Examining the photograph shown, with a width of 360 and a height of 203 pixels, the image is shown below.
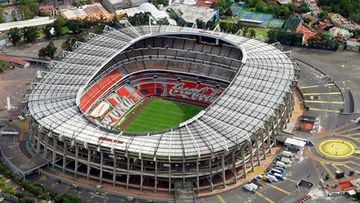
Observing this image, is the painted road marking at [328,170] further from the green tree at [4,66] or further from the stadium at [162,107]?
the green tree at [4,66]

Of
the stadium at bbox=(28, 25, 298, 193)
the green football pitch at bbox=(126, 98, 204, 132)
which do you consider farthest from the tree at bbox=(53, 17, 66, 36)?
the green football pitch at bbox=(126, 98, 204, 132)

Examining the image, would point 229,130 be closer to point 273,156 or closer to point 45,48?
point 273,156

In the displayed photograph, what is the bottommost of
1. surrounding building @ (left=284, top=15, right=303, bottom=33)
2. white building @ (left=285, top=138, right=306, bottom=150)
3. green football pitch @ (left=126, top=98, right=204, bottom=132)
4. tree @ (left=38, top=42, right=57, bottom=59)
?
green football pitch @ (left=126, top=98, right=204, bottom=132)

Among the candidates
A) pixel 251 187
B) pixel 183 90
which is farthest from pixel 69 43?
pixel 251 187

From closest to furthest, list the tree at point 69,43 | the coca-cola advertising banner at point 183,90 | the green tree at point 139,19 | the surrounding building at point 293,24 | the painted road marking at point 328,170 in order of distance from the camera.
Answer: the painted road marking at point 328,170
the coca-cola advertising banner at point 183,90
the tree at point 69,43
the surrounding building at point 293,24
the green tree at point 139,19

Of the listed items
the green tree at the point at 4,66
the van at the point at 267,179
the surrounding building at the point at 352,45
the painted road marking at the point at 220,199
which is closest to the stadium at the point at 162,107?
the painted road marking at the point at 220,199

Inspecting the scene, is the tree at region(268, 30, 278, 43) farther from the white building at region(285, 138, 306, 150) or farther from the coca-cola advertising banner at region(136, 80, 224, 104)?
the white building at region(285, 138, 306, 150)

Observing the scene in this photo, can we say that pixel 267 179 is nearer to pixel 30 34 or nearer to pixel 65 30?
pixel 30 34
